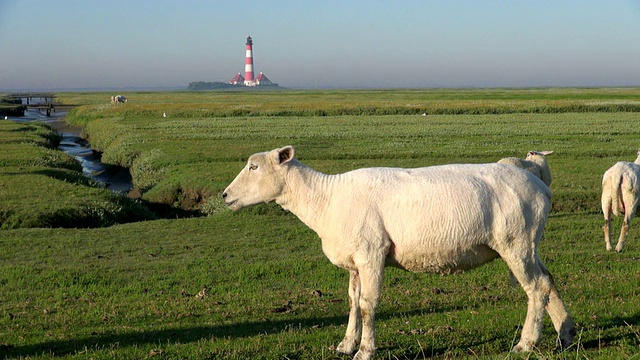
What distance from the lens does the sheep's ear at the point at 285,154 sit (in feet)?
27.7

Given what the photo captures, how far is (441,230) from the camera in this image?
7.82 m

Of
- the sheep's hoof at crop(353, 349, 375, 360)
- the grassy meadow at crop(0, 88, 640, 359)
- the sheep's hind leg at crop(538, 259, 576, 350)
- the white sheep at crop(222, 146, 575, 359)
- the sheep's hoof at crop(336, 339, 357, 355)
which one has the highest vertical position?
the white sheep at crop(222, 146, 575, 359)

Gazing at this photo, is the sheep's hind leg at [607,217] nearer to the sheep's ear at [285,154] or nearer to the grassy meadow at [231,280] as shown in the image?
the grassy meadow at [231,280]

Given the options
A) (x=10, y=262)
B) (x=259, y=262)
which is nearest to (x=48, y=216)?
(x=10, y=262)

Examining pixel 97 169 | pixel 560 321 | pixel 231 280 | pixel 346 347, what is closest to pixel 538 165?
pixel 231 280

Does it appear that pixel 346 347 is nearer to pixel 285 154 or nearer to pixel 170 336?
pixel 285 154

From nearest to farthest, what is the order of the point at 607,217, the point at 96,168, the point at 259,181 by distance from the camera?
the point at 259,181 → the point at 607,217 → the point at 96,168

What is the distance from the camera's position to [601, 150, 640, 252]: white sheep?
15.3 metres

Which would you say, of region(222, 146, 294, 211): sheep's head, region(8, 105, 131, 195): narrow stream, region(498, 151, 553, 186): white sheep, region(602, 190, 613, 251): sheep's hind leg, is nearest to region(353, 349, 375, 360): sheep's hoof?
region(222, 146, 294, 211): sheep's head

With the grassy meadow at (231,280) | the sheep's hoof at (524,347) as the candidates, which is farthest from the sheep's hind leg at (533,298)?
the grassy meadow at (231,280)

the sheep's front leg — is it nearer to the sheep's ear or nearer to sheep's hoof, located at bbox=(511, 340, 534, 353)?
the sheep's ear

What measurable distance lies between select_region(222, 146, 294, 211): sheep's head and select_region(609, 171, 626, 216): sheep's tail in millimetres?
9751

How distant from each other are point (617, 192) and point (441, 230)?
9272mm

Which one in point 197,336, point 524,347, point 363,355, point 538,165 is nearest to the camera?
point 363,355
